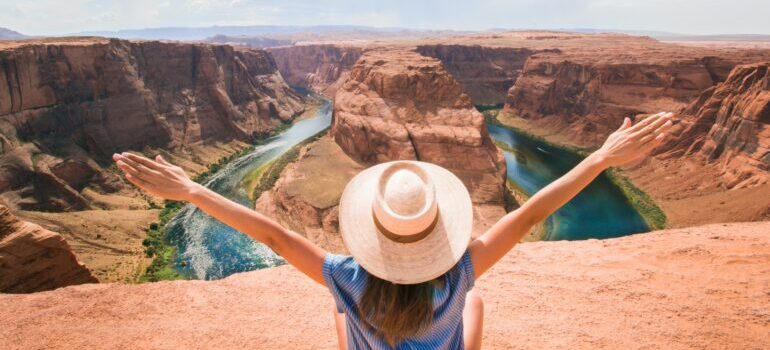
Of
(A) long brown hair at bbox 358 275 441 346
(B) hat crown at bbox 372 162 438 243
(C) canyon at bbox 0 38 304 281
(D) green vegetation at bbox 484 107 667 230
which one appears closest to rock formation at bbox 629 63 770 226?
(D) green vegetation at bbox 484 107 667 230

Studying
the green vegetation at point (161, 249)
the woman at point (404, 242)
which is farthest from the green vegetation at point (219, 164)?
the woman at point (404, 242)

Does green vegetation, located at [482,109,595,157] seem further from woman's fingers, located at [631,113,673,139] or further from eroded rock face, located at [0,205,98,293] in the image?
woman's fingers, located at [631,113,673,139]

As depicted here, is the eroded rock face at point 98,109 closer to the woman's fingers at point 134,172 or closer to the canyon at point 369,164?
the canyon at point 369,164

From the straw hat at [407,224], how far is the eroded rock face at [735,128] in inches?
2035

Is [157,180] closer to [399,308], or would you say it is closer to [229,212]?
[229,212]

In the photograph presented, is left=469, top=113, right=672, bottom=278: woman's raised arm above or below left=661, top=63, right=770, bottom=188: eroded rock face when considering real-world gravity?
above

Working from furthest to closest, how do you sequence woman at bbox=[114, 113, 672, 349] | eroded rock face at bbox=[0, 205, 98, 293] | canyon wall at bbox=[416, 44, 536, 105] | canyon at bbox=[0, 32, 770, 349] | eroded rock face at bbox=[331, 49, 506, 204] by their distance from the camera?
A: canyon wall at bbox=[416, 44, 536, 105] < eroded rock face at bbox=[331, 49, 506, 204] < eroded rock face at bbox=[0, 205, 98, 293] < canyon at bbox=[0, 32, 770, 349] < woman at bbox=[114, 113, 672, 349]

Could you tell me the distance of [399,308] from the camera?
2553 mm

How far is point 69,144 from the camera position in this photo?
163ft

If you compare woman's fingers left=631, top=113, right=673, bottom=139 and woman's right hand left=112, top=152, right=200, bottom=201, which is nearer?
woman's right hand left=112, top=152, right=200, bottom=201

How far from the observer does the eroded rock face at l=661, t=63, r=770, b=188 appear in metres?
40.8

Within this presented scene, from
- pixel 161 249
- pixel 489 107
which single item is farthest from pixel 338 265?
pixel 489 107

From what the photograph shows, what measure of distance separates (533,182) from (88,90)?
64.0 metres

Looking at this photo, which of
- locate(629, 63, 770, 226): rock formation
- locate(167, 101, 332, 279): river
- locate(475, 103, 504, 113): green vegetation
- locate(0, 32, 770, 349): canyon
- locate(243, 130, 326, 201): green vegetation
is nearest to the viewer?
locate(0, 32, 770, 349): canyon
